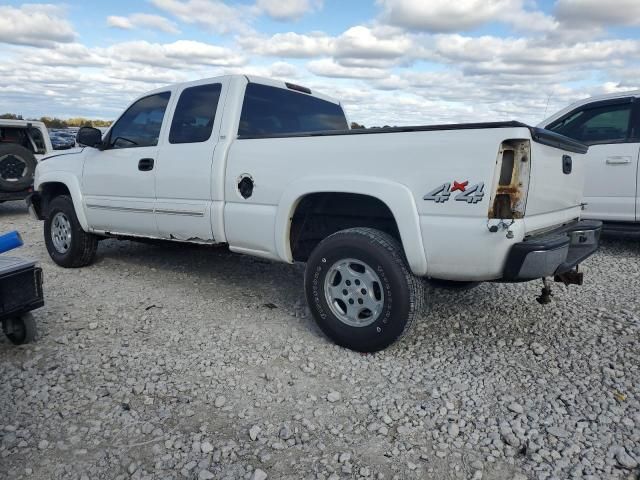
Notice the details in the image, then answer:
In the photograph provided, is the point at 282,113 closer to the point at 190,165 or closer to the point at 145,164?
the point at 190,165

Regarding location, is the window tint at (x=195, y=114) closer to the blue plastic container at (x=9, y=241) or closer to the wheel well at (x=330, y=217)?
the wheel well at (x=330, y=217)

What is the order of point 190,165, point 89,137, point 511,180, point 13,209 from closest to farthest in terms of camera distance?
1. point 511,180
2. point 190,165
3. point 89,137
4. point 13,209

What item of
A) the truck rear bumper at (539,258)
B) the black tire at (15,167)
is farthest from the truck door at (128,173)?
the black tire at (15,167)

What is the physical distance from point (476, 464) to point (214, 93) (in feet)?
11.0

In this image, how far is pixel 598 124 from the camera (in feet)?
19.4

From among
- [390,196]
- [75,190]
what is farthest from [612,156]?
[75,190]

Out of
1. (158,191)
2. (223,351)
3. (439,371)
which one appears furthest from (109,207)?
(439,371)

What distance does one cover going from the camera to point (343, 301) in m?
3.27

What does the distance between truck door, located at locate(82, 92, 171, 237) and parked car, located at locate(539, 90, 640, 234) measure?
15.3ft

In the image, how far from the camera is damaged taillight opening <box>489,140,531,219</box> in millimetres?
2607

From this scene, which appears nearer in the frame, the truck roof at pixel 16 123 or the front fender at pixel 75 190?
the front fender at pixel 75 190

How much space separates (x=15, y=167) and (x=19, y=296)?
6.58 metres

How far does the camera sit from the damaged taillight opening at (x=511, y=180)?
8.55ft

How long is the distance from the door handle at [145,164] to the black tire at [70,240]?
1.29m
